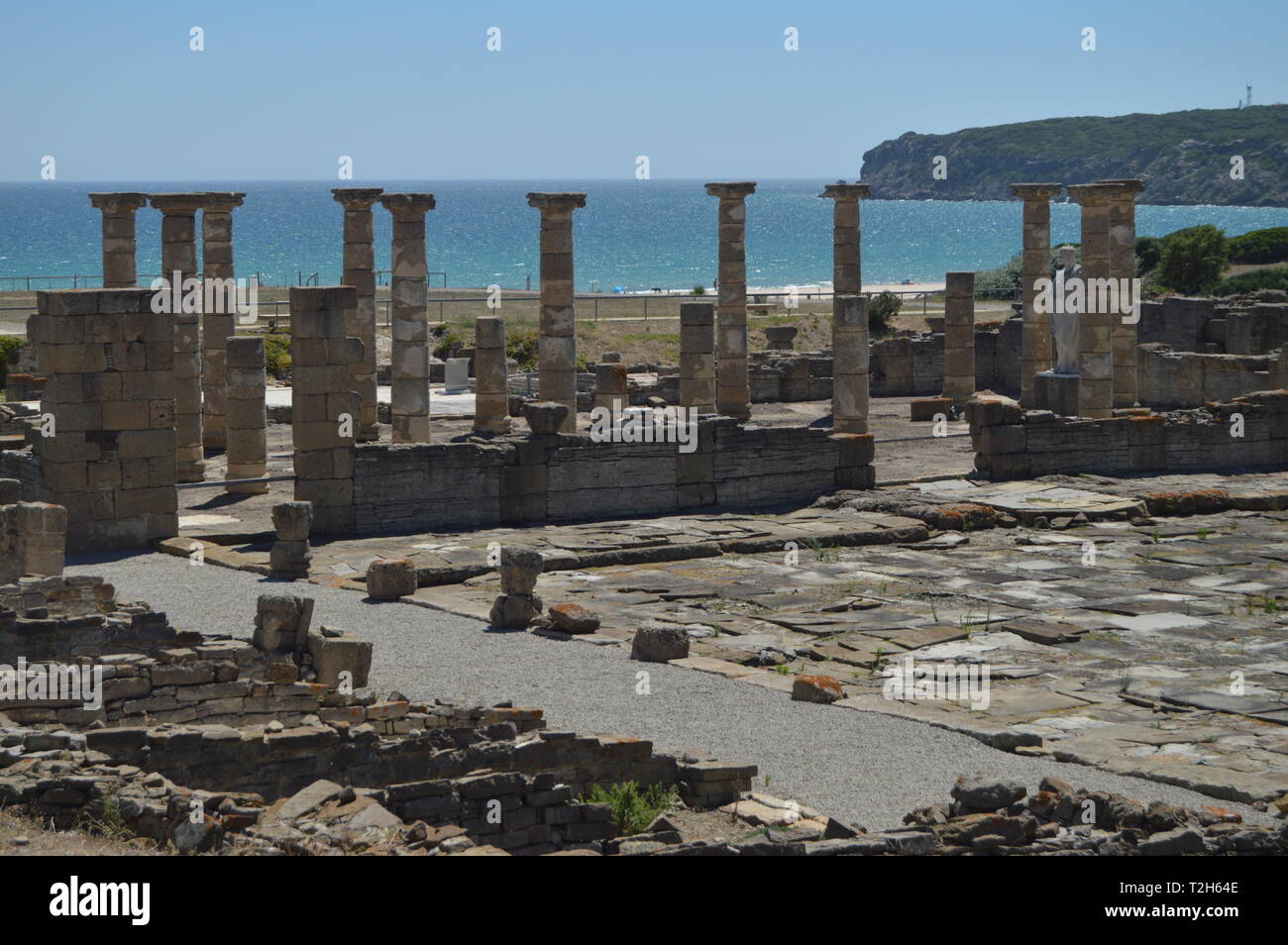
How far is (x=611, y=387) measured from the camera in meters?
32.5

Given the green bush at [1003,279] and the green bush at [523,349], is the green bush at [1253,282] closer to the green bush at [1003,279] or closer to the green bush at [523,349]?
the green bush at [1003,279]

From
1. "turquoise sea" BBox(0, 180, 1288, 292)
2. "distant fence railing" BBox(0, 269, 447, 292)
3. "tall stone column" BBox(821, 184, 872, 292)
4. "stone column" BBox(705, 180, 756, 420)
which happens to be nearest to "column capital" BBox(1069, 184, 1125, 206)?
"tall stone column" BBox(821, 184, 872, 292)

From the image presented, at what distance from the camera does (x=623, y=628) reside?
17469 mm

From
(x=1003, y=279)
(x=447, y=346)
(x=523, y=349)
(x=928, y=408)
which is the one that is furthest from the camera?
(x=1003, y=279)

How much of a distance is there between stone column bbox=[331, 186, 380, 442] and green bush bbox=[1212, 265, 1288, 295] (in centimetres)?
2989

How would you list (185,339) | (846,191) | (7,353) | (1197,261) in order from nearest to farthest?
(185,339)
(846,191)
(7,353)
(1197,261)

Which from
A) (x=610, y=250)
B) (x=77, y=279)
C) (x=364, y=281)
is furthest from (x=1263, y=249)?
(x=610, y=250)

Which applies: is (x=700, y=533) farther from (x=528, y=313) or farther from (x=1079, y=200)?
(x=528, y=313)

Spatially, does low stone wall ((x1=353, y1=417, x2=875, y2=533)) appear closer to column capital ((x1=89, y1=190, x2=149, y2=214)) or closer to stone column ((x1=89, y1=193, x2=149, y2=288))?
stone column ((x1=89, y1=193, x2=149, y2=288))

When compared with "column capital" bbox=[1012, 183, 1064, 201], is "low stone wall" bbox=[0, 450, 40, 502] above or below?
below

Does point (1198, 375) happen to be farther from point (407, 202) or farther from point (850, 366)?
point (407, 202)

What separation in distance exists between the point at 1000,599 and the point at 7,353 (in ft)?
80.1

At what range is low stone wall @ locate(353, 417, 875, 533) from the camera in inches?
883
